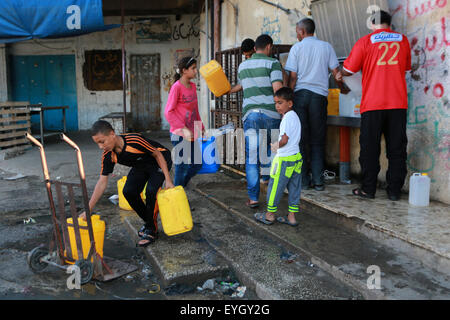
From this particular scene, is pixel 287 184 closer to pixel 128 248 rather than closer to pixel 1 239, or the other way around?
pixel 128 248

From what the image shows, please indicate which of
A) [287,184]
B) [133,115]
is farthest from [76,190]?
[133,115]

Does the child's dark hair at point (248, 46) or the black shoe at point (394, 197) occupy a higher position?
the child's dark hair at point (248, 46)

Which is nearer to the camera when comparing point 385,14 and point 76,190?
point 385,14

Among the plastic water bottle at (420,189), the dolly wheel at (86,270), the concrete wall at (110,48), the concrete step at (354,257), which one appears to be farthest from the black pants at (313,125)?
the concrete wall at (110,48)

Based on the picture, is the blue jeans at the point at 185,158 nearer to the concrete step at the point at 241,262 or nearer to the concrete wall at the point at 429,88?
the concrete step at the point at 241,262

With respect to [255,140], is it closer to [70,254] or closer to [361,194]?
[361,194]

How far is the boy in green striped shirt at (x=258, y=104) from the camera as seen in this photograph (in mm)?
4605

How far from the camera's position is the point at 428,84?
441 centimetres

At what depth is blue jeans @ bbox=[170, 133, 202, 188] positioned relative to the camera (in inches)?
194

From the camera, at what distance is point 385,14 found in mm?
4320

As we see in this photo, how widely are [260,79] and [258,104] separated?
0.27m

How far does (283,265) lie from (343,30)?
10.4 feet

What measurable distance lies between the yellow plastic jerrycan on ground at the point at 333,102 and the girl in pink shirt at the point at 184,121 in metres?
1.73

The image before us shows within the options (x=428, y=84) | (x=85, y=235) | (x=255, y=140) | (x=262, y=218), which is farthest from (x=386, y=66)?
(x=85, y=235)
